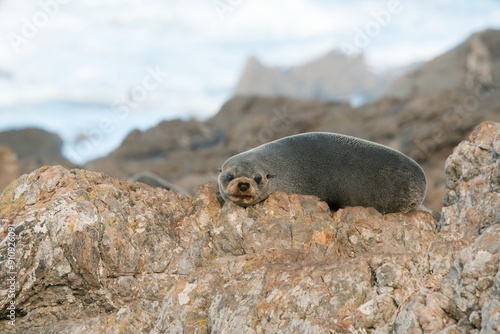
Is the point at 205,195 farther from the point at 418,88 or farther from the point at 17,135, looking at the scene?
the point at 418,88

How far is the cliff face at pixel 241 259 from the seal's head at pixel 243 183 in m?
0.31

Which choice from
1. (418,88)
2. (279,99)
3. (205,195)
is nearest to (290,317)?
(205,195)

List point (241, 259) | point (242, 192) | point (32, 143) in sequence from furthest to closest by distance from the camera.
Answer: point (32, 143), point (242, 192), point (241, 259)

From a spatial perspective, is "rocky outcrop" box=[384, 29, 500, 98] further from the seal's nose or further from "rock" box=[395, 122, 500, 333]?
"rock" box=[395, 122, 500, 333]

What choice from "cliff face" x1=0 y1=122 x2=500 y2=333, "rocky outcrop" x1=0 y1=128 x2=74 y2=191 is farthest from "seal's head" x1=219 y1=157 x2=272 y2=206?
"rocky outcrop" x1=0 y1=128 x2=74 y2=191

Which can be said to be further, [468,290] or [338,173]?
[338,173]

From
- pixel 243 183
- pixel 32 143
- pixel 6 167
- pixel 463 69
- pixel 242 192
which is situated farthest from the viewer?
pixel 463 69

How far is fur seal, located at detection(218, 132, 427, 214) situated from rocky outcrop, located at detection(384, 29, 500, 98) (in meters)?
49.0

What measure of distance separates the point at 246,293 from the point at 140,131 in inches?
1389

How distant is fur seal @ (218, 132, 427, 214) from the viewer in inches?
382

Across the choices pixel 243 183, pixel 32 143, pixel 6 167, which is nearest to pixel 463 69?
pixel 32 143

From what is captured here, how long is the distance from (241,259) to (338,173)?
320cm

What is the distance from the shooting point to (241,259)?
7.29m

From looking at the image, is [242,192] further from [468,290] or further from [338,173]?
[468,290]
